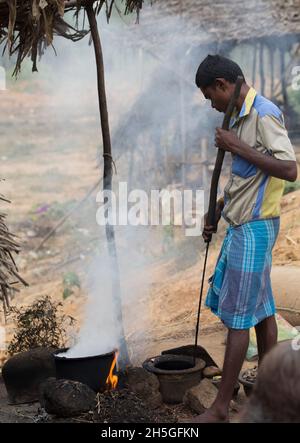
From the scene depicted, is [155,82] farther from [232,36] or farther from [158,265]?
[158,265]

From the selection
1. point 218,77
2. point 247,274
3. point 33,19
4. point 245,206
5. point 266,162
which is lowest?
point 247,274

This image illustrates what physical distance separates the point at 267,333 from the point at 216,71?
145 cm

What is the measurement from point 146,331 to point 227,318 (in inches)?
164

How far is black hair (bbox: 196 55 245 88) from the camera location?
3.88m

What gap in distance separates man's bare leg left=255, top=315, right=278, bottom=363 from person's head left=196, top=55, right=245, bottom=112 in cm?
122

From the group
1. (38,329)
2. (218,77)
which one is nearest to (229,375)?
(218,77)

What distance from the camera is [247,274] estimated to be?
12.5 ft

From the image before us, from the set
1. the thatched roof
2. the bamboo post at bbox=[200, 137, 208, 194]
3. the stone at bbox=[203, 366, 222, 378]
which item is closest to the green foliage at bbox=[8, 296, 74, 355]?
the stone at bbox=[203, 366, 222, 378]

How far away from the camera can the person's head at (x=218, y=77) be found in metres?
3.88

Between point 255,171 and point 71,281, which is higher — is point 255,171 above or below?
above

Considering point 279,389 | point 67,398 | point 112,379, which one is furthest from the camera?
point 112,379

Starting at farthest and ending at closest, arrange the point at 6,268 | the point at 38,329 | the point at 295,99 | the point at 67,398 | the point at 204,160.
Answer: the point at 295,99 < the point at 204,160 < the point at 38,329 < the point at 6,268 < the point at 67,398

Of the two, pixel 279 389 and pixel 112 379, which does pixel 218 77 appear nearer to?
pixel 112 379

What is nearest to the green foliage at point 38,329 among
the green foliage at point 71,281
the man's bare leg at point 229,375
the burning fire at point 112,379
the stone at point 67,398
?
the burning fire at point 112,379
